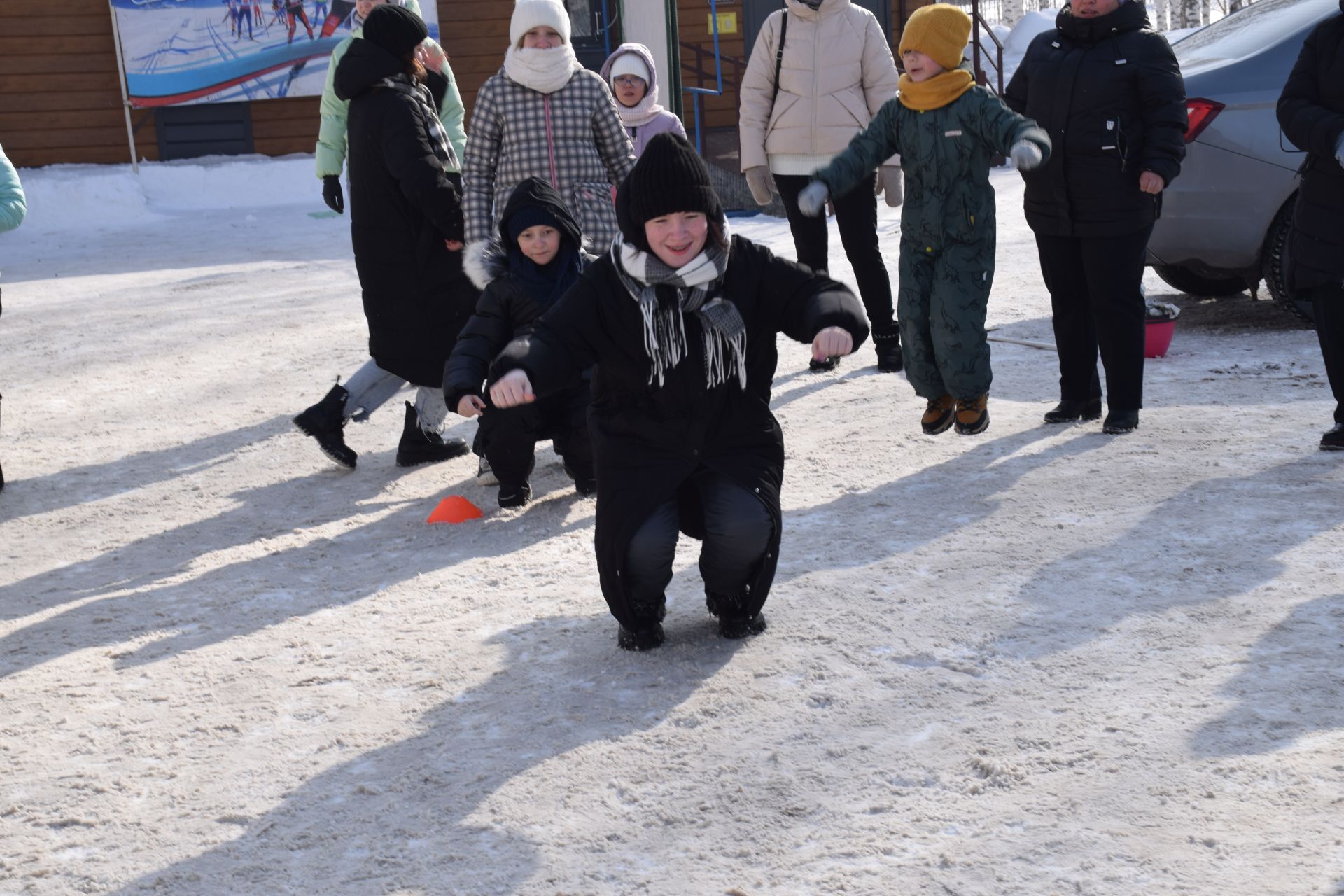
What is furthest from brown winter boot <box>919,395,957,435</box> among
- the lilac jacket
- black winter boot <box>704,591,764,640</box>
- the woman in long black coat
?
the lilac jacket

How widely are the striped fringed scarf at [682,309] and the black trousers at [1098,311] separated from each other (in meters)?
2.42

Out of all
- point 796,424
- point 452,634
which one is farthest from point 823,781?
point 796,424

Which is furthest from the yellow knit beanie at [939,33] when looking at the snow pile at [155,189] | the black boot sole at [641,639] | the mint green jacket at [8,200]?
the snow pile at [155,189]

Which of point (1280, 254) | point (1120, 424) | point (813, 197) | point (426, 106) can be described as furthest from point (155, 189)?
point (1120, 424)

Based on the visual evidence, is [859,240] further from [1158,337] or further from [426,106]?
[426,106]

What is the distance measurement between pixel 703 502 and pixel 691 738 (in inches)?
27.4

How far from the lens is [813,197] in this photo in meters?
5.00

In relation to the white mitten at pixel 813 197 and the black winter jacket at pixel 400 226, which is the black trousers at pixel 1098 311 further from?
the black winter jacket at pixel 400 226

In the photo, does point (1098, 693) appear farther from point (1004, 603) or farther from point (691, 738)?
point (691, 738)

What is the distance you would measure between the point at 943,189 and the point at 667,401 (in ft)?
6.58

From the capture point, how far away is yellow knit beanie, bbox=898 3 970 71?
5.05 m

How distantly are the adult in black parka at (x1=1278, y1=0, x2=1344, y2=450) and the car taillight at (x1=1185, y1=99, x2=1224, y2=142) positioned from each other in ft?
6.29

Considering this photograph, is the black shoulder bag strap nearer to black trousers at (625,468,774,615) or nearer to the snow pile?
black trousers at (625,468,774,615)

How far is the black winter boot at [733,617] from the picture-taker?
3.76 metres
